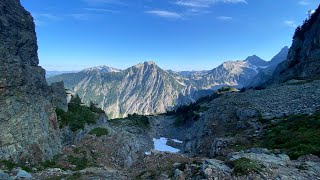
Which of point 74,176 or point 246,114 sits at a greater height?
point 246,114

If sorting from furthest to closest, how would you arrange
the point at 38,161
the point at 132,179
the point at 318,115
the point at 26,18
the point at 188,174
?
the point at 26,18
the point at 318,115
the point at 38,161
the point at 132,179
the point at 188,174

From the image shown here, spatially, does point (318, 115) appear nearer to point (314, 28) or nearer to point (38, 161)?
point (38, 161)

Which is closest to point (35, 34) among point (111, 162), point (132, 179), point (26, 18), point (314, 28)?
point (26, 18)

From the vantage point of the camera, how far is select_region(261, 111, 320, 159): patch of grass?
2549cm

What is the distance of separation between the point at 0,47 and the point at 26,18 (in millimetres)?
64862

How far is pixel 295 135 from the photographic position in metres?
30.7

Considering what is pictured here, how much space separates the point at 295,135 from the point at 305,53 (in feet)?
339

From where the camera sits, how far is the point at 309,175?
1983 cm

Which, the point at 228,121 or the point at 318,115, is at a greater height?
the point at 318,115

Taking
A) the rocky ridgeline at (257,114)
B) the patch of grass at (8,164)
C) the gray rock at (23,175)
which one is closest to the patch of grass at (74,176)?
the gray rock at (23,175)

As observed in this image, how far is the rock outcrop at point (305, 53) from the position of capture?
97.8 metres

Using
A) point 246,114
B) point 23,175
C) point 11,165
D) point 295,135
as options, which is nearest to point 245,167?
point 295,135

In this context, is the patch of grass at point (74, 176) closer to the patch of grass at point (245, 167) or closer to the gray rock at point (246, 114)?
the patch of grass at point (245, 167)

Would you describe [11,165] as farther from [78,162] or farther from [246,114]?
A: [246,114]
